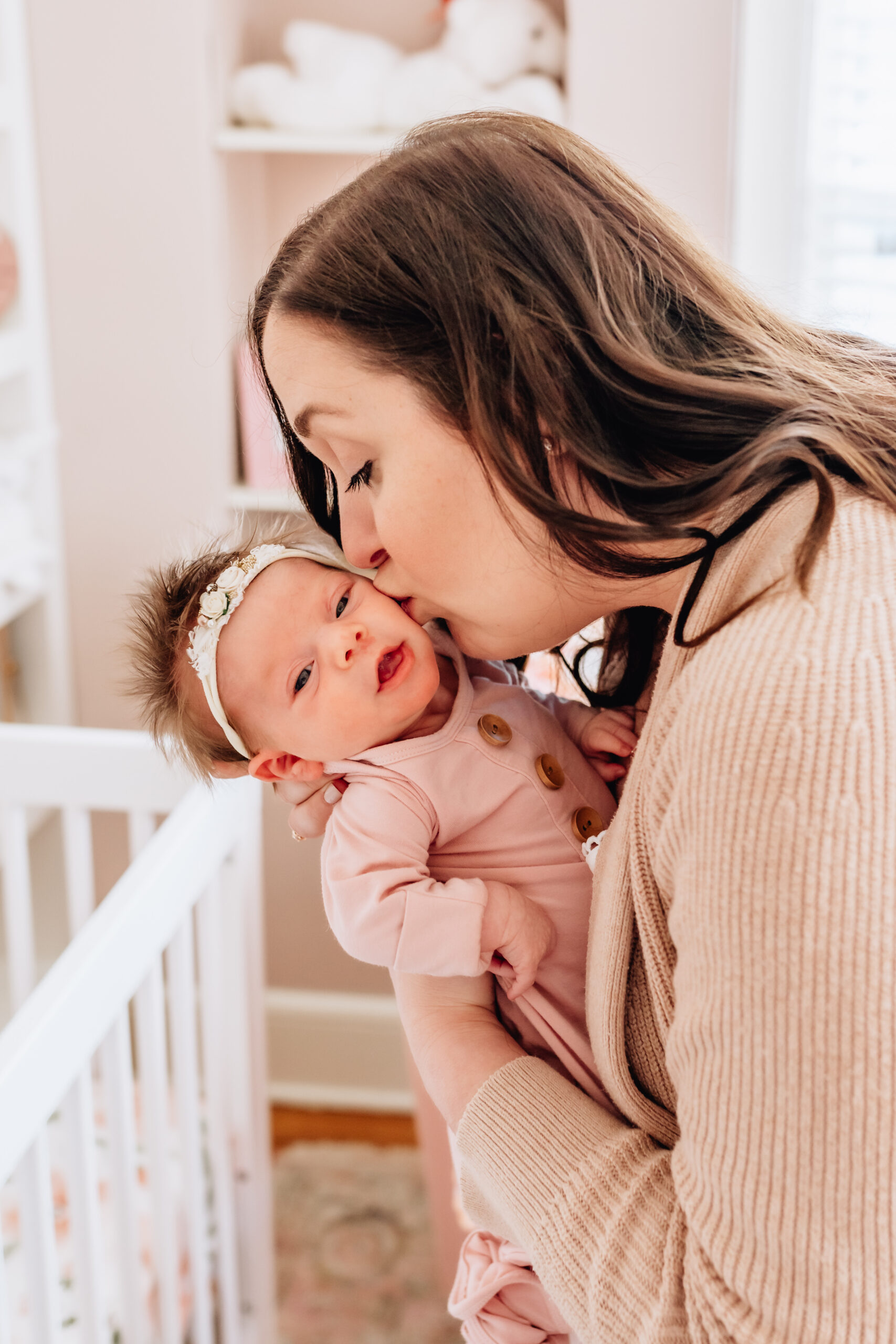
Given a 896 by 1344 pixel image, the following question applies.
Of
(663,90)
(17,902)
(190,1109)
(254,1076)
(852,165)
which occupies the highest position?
(663,90)

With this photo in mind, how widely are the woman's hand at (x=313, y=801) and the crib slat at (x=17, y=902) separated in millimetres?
587

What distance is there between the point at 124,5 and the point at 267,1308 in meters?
1.88

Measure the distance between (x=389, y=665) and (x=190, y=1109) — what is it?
0.63 metres

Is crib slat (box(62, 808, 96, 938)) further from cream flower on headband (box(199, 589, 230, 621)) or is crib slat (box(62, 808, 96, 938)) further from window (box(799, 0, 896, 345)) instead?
window (box(799, 0, 896, 345))

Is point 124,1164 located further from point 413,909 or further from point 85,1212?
point 413,909

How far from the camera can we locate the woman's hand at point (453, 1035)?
84cm

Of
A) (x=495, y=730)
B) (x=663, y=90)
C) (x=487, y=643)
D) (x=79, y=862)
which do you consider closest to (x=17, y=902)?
(x=79, y=862)

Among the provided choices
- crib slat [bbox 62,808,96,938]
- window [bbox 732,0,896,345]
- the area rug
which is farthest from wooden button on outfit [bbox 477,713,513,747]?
the area rug

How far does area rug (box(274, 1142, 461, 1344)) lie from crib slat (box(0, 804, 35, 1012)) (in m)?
0.79

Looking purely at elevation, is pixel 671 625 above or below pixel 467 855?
above

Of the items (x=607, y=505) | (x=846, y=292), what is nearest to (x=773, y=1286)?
(x=607, y=505)

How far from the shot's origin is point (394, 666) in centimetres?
97

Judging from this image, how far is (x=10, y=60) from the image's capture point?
1.80 m

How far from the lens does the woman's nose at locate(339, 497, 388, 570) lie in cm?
87
